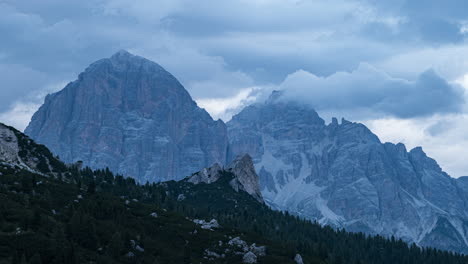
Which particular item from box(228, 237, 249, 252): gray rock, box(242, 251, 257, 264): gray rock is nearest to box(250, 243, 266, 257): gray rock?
box(228, 237, 249, 252): gray rock

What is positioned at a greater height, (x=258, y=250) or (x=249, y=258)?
(x=258, y=250)

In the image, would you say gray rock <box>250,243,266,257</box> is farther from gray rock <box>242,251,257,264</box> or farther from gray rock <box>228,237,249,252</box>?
gray rock <box>242,251,257,264</box>

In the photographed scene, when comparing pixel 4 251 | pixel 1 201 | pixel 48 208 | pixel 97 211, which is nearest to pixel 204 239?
pixel 97 211

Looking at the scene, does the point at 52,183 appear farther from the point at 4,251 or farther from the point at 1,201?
the point at 4,251

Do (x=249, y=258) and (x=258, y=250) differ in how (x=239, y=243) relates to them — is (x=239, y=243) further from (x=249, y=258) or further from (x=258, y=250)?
(x=249, y=258)

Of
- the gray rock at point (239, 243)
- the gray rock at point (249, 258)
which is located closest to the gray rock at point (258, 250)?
the gray rock at point (239, 243)

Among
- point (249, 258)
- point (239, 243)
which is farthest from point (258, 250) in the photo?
point (249, 258)

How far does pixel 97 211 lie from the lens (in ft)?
560

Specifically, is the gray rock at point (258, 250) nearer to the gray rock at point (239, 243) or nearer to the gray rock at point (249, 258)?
the gray rock at point (239, 243)

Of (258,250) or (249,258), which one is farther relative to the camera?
(258,250)

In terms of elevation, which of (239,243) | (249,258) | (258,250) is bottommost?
(249,258)

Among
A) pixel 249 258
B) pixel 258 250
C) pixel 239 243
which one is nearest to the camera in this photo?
pixel 249 258

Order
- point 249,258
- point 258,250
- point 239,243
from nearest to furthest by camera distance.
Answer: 1. point 249,258
2. point 258,250
3. point 239,243

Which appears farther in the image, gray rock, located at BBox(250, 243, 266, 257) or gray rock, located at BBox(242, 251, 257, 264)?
gray rock, located at BBox(250, 243, 266, 257)
